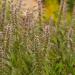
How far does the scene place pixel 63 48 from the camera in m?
4.33

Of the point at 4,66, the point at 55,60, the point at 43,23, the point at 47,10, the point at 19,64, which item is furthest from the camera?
the point at 47,10

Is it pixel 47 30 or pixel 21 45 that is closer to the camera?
pixel 47 30

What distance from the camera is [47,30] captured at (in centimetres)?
373

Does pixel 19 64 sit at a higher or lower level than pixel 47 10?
lower

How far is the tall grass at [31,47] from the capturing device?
12.5 ft

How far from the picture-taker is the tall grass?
12.5 ft

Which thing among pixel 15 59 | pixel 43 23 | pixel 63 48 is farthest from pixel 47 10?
pixel 15 59

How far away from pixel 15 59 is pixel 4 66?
292 mm

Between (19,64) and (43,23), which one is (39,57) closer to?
(19,64)

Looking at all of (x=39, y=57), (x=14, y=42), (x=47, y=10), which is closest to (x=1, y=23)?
(x=14, y=42)

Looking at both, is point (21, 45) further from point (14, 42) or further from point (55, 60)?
point (55, 60)

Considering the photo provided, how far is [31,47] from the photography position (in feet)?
13.0

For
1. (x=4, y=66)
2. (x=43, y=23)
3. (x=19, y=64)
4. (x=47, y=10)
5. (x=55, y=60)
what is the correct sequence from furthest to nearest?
(x=47, y=10) < (x=43, y=23) < (x=55, y=60) < (x=19, y=64) < (x=4, y=66)

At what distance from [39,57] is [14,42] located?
0.33 m
